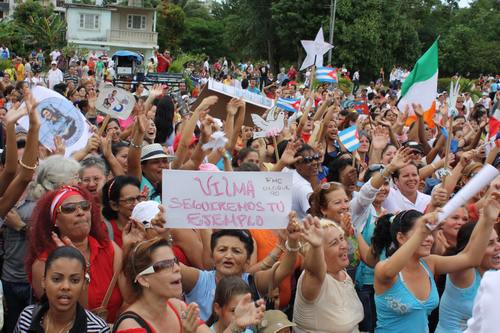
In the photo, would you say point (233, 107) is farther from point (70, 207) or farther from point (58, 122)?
→ point (70, 207)

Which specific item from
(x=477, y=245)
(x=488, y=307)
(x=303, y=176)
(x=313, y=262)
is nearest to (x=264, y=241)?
(x=313, y=262)

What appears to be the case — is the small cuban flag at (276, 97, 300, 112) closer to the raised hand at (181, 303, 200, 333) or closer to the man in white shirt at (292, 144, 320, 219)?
the man in white shirt at (292, 144, 320, 219)

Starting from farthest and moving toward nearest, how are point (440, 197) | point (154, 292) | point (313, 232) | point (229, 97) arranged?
point (229, 97) < point (440, 197) < point (313, 232) < point (154, 292)

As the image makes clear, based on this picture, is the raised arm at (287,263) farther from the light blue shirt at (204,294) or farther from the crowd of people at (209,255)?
the light blue shirt at (204,294)

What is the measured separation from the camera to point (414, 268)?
4863mm

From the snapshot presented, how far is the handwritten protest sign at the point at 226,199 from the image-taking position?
470cm

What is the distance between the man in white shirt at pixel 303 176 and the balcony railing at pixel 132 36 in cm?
6361

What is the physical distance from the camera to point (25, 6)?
6297 centimetres

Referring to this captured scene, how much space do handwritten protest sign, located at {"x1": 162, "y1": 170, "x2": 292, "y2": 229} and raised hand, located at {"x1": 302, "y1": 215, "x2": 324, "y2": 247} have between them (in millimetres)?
470

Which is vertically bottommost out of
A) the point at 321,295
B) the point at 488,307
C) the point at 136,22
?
the point at 136,22

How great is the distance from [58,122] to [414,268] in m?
3.35

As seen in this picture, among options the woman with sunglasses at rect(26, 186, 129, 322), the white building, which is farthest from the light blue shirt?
the white building

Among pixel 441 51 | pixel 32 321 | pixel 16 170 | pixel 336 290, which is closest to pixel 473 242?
pixel 336 290

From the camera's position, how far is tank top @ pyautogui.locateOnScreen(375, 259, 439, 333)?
468 cm
